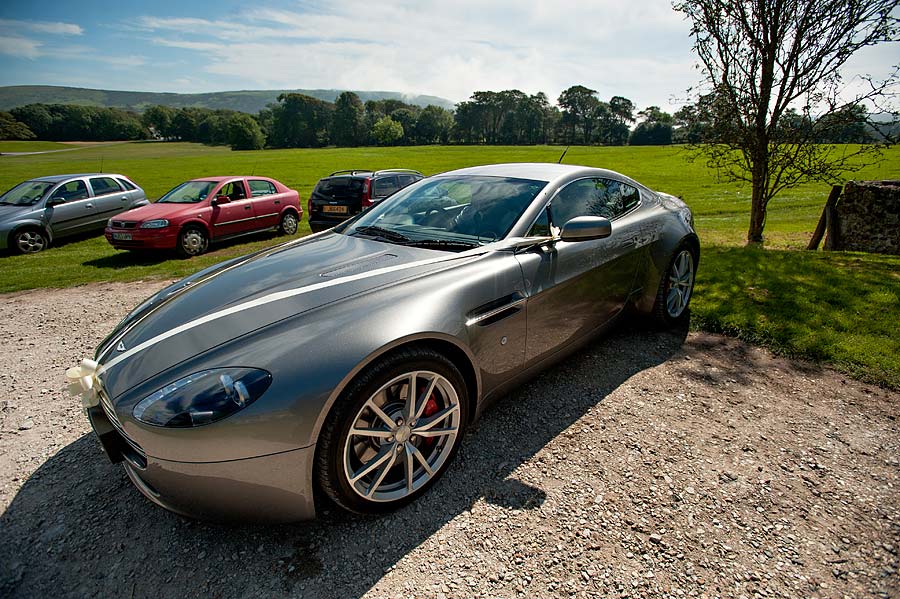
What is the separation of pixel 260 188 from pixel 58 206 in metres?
4.53

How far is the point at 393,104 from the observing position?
112875 mm

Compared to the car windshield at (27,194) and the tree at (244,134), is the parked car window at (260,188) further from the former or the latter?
the tree at (244,134)

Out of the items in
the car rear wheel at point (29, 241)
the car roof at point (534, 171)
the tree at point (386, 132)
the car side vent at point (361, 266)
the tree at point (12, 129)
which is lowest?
the car rear wheel at point (29, 241)

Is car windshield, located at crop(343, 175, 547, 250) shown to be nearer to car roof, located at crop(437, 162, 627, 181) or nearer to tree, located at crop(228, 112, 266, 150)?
car roof, located at crop(437, 162, 627, 181)

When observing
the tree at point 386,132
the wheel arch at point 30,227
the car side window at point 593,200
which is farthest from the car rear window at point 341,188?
the tree at point 386,132

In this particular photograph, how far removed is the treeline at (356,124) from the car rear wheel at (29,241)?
246 feet

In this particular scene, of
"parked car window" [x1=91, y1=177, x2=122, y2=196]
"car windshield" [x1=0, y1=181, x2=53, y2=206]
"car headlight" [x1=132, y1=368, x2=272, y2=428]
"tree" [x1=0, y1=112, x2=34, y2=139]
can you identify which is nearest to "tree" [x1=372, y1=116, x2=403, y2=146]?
"tree" [x1=0, y1=112, x2=34, y2=139]

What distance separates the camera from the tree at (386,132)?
86.4 metres

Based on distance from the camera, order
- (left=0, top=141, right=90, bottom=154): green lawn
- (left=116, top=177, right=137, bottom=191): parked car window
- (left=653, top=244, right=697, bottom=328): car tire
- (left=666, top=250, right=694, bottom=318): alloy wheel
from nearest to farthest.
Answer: (left=653, top=244, right=697, bottom=328): car tire → (left=666, top=250, right=694, bottom=318): alloy wheel → (left=116, top=177, right=137, bottom=191): parked car window → (left=0, top=141, right=90, bottom=154): green lawn

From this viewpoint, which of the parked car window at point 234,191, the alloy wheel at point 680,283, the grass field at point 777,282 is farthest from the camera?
the parked car window at point 234,191

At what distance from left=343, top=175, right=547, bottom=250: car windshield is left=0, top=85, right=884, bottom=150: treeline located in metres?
80.3

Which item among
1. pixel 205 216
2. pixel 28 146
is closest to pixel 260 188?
pixel 205 216

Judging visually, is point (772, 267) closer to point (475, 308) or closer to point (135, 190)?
point (475, 308)

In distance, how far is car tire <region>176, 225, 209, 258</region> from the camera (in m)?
9.44
